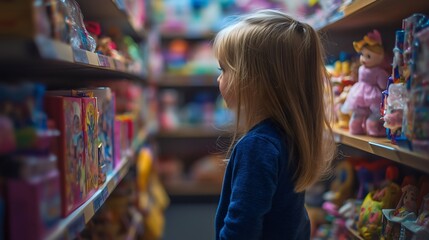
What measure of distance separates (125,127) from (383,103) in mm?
1166

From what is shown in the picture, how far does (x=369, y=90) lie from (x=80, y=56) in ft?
3.26

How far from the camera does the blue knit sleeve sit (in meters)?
1.21

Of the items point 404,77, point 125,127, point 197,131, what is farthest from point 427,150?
point 197,131

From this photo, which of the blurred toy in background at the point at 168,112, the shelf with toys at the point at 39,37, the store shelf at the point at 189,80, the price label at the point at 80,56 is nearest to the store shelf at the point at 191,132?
the blurred toy in background at the point at 168,112

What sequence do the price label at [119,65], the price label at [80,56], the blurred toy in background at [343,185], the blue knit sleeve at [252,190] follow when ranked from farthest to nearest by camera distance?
the blurred toy in background at [343,185] < the price label at [119,65] < the blue knit sleeve at [252,190] < the price label at [80,56]

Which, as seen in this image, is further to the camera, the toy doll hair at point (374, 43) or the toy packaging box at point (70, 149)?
the toy doll hair at point (374, 43)

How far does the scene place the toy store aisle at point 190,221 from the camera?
325cm

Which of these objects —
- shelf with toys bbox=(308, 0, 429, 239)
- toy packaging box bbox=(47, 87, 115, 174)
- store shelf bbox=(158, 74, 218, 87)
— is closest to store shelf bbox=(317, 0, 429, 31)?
shelf with toys bbox=(308, 0, 429, 239)

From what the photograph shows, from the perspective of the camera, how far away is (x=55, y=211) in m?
0.97

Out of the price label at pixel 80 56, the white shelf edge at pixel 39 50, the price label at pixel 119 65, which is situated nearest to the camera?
the white shelf edge at pixel 39 50

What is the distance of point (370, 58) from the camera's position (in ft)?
5.31

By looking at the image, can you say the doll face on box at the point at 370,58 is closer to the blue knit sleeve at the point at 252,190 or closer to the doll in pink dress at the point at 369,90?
the doll in pink dress at the point at 369,90

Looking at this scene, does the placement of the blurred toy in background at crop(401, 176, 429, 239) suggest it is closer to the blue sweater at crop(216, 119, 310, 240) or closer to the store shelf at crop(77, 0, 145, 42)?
the blue sweater at crop(216, 119, 310, 240)

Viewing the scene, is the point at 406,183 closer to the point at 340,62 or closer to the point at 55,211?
the point at 340,62
